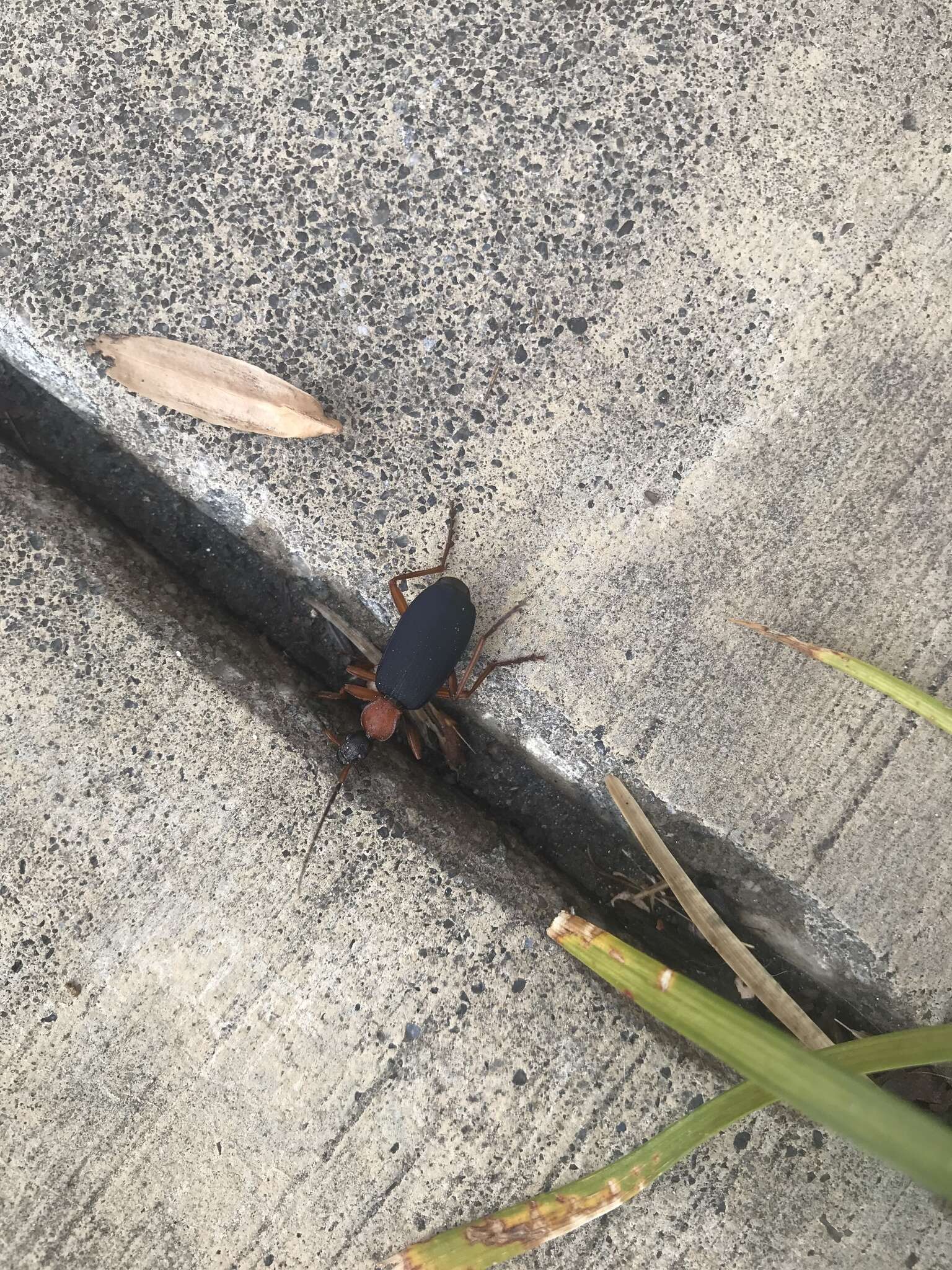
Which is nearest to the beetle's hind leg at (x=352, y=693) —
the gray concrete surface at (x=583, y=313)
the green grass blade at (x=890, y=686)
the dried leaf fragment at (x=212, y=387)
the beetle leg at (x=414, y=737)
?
the beetle leg at (x=414, y=737)

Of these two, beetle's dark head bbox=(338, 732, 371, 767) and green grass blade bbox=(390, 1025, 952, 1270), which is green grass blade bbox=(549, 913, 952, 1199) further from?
beetle's dark head bbox=(338, 732, 371, 767)

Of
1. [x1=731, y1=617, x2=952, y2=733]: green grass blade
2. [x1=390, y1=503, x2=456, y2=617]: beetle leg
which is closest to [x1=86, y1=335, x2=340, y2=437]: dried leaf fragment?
[x1=390, y1=503, x2=456, y2=617]: beetle leg

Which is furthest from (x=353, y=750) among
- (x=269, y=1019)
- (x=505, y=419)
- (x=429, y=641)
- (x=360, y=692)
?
(x=505, y=419)

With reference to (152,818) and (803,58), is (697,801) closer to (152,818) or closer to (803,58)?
(152,818)

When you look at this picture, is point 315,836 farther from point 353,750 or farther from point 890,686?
point 890,686

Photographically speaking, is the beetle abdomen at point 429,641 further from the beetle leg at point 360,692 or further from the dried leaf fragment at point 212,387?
the dried leaf fragment at point 212,387

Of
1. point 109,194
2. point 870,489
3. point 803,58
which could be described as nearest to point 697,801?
point 870,489
